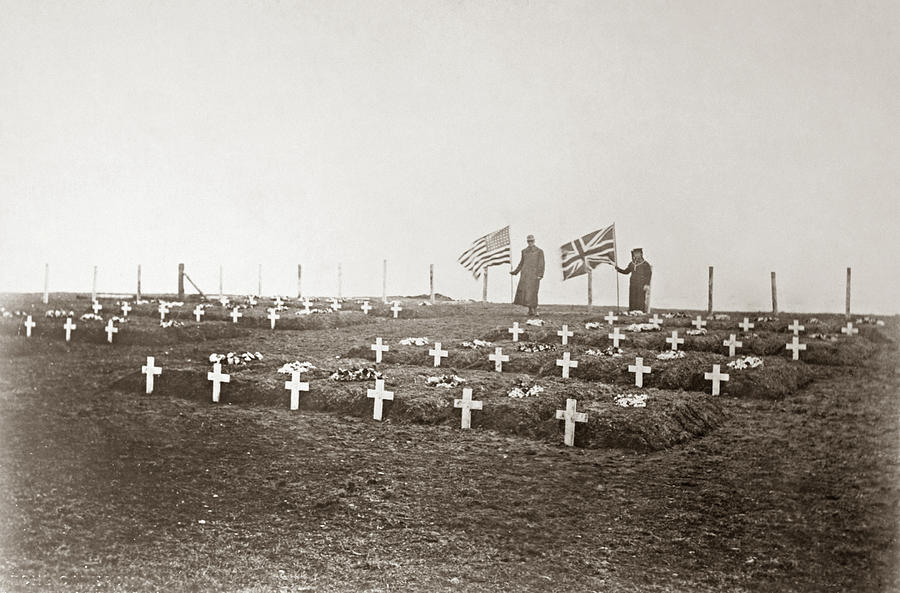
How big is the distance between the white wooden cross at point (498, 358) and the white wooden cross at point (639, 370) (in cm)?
97

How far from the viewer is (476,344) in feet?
18.0

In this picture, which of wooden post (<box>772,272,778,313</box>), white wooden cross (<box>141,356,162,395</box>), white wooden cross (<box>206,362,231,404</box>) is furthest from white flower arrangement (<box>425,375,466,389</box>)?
white wooden cross (<box>141,356,162,395</box>)

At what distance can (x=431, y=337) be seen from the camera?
5.45 m

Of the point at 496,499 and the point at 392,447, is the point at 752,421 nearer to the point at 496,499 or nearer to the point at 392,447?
the point at 496,499

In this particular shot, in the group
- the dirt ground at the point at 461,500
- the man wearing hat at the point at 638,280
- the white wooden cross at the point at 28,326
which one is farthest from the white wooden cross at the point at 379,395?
the white wooden cross at the point at 28,326

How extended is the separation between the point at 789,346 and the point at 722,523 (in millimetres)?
1482

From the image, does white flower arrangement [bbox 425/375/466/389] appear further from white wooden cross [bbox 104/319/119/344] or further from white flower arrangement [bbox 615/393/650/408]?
white wooden cross [bbox 104/319/119/344]

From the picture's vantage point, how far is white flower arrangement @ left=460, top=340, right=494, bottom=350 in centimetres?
547

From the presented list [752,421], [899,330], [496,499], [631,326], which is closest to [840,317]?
[899,330]

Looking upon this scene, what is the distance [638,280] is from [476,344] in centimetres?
136

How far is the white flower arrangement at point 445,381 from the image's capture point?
525 cm

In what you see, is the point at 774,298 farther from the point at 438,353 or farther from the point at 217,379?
the point at 217,379

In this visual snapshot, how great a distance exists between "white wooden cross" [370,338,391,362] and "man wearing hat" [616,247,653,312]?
193 centimetres

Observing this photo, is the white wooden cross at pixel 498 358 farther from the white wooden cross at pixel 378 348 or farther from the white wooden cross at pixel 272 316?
the white wooden cross at pixel 272 316
